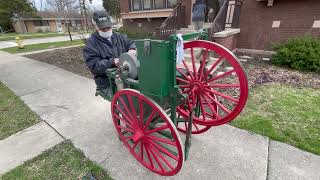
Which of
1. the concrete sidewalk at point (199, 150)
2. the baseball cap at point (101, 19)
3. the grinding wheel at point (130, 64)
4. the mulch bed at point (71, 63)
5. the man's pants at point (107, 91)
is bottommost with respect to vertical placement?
the concrete sidewalk at point (199, 150)

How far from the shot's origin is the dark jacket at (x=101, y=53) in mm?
2225

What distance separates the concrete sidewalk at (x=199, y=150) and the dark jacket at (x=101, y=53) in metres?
0.84

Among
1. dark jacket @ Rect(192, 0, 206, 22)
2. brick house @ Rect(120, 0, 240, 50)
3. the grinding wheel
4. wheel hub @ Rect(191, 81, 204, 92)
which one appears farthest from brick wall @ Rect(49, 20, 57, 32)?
wheel hub @ Rect(191, 81, 204, 92)

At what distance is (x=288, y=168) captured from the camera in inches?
81.7

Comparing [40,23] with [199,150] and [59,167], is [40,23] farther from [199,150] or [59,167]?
[199,150]

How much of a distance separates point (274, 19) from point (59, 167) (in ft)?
23.8

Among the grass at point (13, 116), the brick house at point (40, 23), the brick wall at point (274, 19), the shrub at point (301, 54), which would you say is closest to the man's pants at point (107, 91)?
the grass at point (13, 116)

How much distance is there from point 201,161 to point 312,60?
4.74 m

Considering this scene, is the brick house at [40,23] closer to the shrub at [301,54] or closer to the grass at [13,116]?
the grass at [13,116]

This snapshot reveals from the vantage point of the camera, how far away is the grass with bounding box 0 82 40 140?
295cm

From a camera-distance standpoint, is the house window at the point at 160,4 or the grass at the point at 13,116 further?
the house window at the point at 160,4

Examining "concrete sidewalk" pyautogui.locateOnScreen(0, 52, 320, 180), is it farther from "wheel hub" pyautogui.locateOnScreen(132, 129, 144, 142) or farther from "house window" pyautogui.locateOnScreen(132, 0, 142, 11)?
"house window" pyautogui.locateOnScreen(132, 0, 142, 11)

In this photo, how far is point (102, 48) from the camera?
2291mm

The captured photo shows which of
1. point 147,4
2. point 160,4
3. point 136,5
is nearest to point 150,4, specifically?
point 147,4
